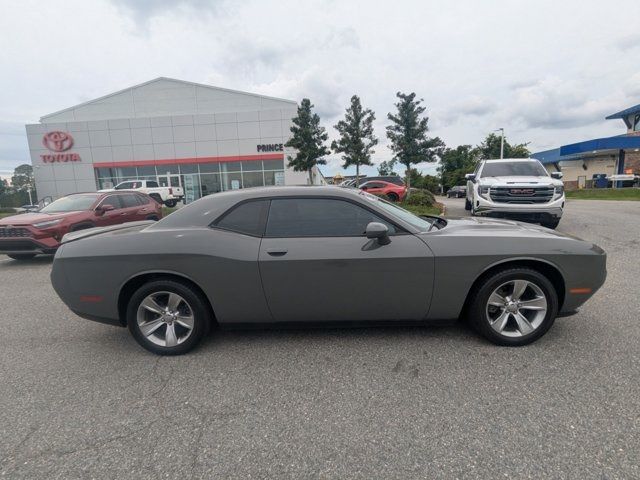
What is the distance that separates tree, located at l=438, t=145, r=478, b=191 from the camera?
177 ft

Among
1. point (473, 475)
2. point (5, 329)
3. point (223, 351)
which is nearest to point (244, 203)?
point (223, 351)

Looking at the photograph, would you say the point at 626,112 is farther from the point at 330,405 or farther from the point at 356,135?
the point at 330,405

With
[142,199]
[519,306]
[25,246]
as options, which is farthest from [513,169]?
[25,246]

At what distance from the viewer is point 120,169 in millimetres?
27828

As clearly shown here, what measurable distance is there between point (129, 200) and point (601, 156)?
163ft

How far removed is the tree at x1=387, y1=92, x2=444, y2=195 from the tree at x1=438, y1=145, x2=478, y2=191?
130 ft

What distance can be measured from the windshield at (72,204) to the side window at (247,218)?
21.1ft

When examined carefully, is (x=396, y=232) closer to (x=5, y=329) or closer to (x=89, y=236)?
(x=89, y=236)

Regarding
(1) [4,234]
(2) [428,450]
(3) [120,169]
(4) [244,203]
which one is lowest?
(2) [428,450]

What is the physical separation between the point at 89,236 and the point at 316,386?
8.58 feet

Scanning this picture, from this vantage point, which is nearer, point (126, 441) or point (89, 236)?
point (126, 441)

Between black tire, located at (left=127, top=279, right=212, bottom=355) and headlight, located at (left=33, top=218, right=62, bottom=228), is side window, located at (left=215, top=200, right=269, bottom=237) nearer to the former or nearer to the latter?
black tire, located at (left=127, top=279, right=212, bottom=355)

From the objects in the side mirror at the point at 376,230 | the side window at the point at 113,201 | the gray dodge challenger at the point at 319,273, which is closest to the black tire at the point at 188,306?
the gray dodge challenger at the point at 319,273

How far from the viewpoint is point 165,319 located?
3.00m
